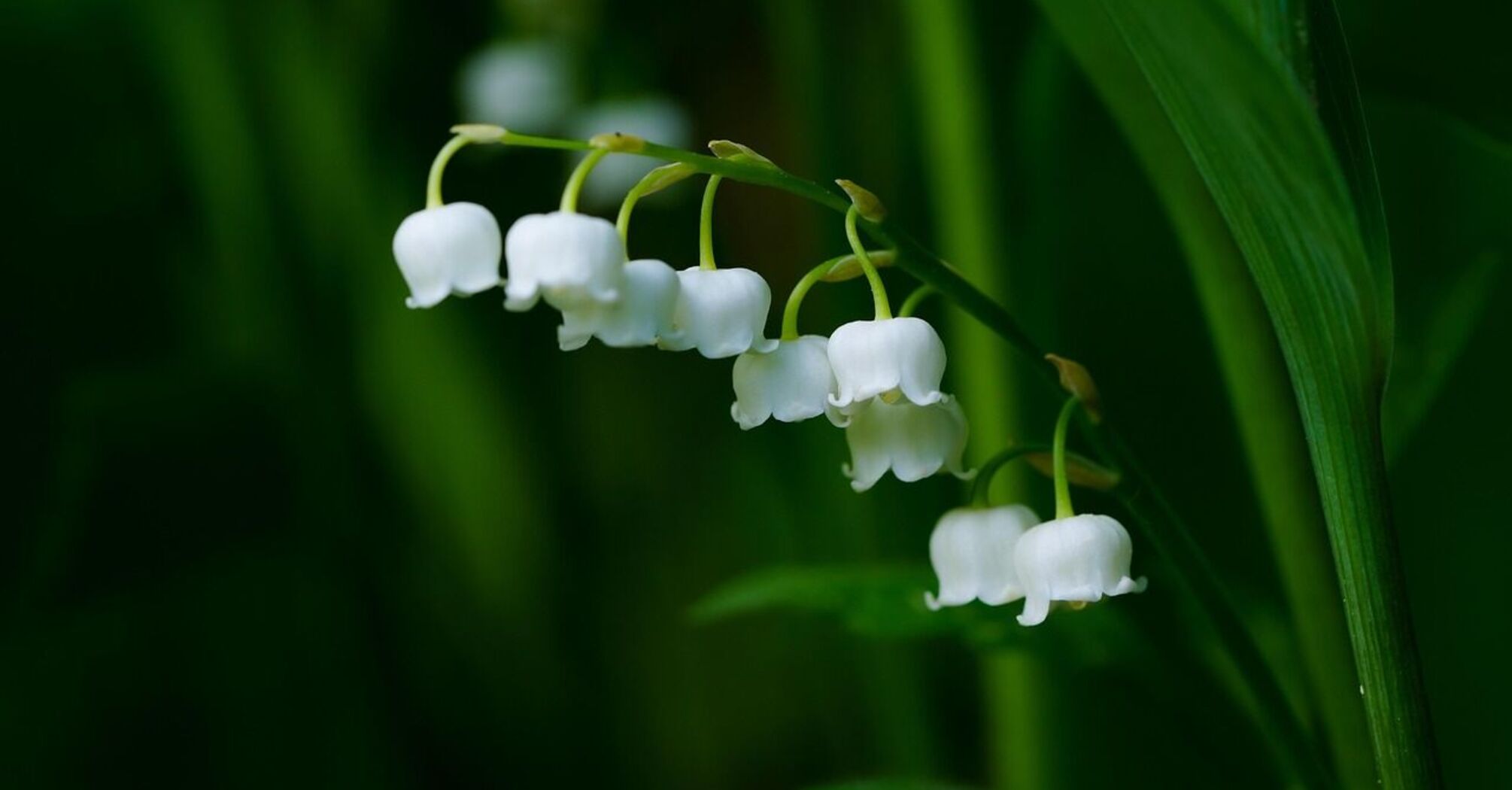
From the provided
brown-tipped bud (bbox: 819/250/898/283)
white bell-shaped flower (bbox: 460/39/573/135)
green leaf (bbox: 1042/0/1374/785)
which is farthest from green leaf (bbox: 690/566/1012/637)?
white bell-shaped flower (bbox: 460/39/573/135)

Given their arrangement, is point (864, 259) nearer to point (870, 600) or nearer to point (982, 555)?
point (982, 555)

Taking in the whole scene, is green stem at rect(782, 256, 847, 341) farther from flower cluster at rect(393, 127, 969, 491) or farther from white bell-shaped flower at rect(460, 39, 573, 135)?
white bell-shaped flower at rect(460, 39, 573, 135)

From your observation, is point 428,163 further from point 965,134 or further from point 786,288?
point 965,134

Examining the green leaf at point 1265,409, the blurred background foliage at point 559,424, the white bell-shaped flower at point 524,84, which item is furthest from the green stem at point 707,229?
the white bell-shaped flower at point 524,84

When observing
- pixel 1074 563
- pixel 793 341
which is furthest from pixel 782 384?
pixel 1074 563

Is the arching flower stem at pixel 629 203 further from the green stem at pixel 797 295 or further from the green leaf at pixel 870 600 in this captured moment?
the green leaf at pixel 870 600

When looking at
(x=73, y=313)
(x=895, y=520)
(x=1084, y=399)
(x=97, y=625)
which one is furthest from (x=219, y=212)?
(x=1084, y=399)
